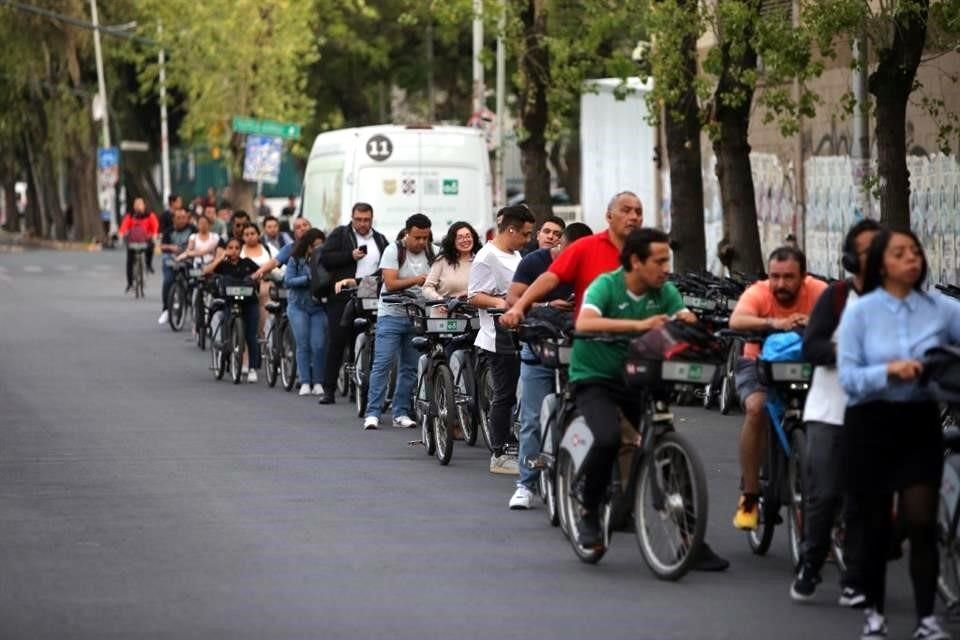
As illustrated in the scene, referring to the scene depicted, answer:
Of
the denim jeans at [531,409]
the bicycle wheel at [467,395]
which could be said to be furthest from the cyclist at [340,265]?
the denim jeans at [531,409]

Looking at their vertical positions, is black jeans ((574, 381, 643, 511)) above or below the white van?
below

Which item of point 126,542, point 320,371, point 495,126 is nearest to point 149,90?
point 495,126

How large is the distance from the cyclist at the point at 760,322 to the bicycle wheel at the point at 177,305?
21.9 metres

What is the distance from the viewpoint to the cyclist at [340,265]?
21516 millimetres

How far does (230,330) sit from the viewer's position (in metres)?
24.5

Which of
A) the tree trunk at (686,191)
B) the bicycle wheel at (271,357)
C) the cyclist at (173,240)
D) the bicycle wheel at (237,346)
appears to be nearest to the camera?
the bicycle wheel at (271,357)

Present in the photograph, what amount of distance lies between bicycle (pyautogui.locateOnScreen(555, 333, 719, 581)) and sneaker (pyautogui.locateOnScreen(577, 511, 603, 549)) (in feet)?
0.09

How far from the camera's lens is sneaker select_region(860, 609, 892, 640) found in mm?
9258

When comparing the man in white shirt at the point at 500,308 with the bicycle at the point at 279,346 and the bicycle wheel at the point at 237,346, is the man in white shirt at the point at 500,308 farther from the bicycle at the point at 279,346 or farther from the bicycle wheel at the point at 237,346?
the bicycle wheel at the point at 237,346

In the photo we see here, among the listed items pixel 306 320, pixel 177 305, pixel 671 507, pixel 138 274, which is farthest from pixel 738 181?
pixel 138 274

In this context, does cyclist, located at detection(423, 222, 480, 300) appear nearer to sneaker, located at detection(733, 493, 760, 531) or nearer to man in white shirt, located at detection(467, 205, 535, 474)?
man in white shirt, located at detection(467, 205, 535, 474)

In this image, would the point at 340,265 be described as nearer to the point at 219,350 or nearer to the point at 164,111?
the point at 219,350

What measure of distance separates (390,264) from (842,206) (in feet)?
44.3

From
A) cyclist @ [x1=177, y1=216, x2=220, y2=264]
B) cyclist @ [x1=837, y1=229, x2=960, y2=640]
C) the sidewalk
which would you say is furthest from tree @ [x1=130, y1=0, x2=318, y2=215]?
cyclist @ [x1=837, y1=229, x2=960, y2=640]
